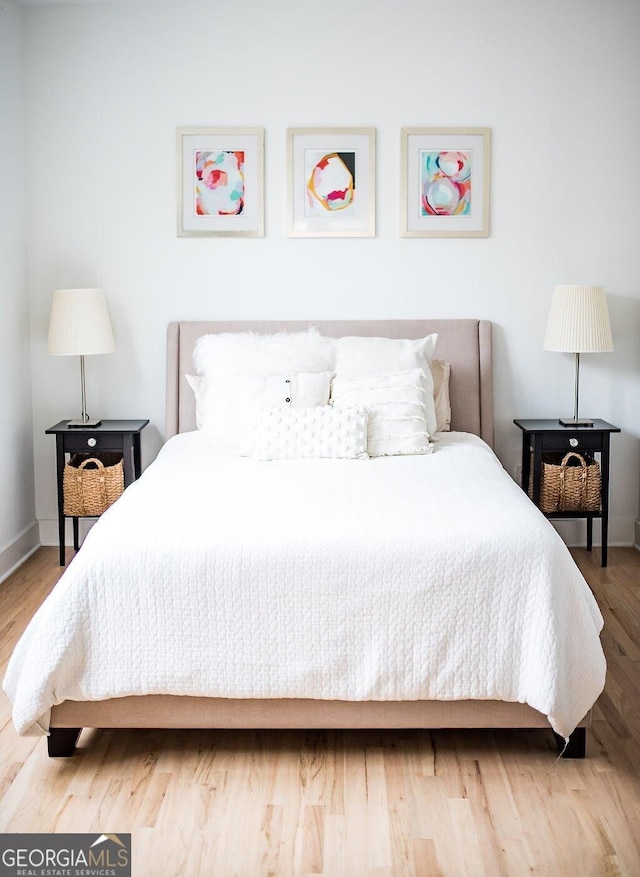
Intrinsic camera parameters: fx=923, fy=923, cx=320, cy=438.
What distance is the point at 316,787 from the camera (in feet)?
8.23

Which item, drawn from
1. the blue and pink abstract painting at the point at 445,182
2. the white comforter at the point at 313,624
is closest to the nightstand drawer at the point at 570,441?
the blue and pink abstract painting at the point at 445,182

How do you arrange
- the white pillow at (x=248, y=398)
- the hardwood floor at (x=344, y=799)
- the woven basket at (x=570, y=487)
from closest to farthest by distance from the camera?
1. the hardwood floor at (x=344, y=799)
2. the white pillow at (x=248, y=398)
3. the woven basket at (x=570, y=487)

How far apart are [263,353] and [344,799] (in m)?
2.24

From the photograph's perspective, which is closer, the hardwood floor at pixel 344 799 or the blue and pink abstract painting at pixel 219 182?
the hardwood floor at pixel 344 799

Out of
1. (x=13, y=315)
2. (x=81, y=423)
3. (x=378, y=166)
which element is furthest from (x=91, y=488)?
(x=378, y=166)

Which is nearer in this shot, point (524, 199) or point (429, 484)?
point (429, 484)

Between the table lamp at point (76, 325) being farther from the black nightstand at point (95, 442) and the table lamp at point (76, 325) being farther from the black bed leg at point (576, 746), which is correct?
the black bed leg at point (576, 746)

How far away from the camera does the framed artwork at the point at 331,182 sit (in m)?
4.51

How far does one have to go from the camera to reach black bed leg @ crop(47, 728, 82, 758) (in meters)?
2.64

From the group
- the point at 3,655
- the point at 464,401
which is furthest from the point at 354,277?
the point at 3,655

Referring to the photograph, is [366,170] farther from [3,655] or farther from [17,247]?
[3,655]

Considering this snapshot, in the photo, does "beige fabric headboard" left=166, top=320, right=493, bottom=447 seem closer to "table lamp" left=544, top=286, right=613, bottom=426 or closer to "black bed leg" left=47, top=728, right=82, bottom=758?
"table lamp" left=544, top=286, right=613, bottom=426

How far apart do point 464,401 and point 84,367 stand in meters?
1.91

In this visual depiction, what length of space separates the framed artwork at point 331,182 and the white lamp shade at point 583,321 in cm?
101
